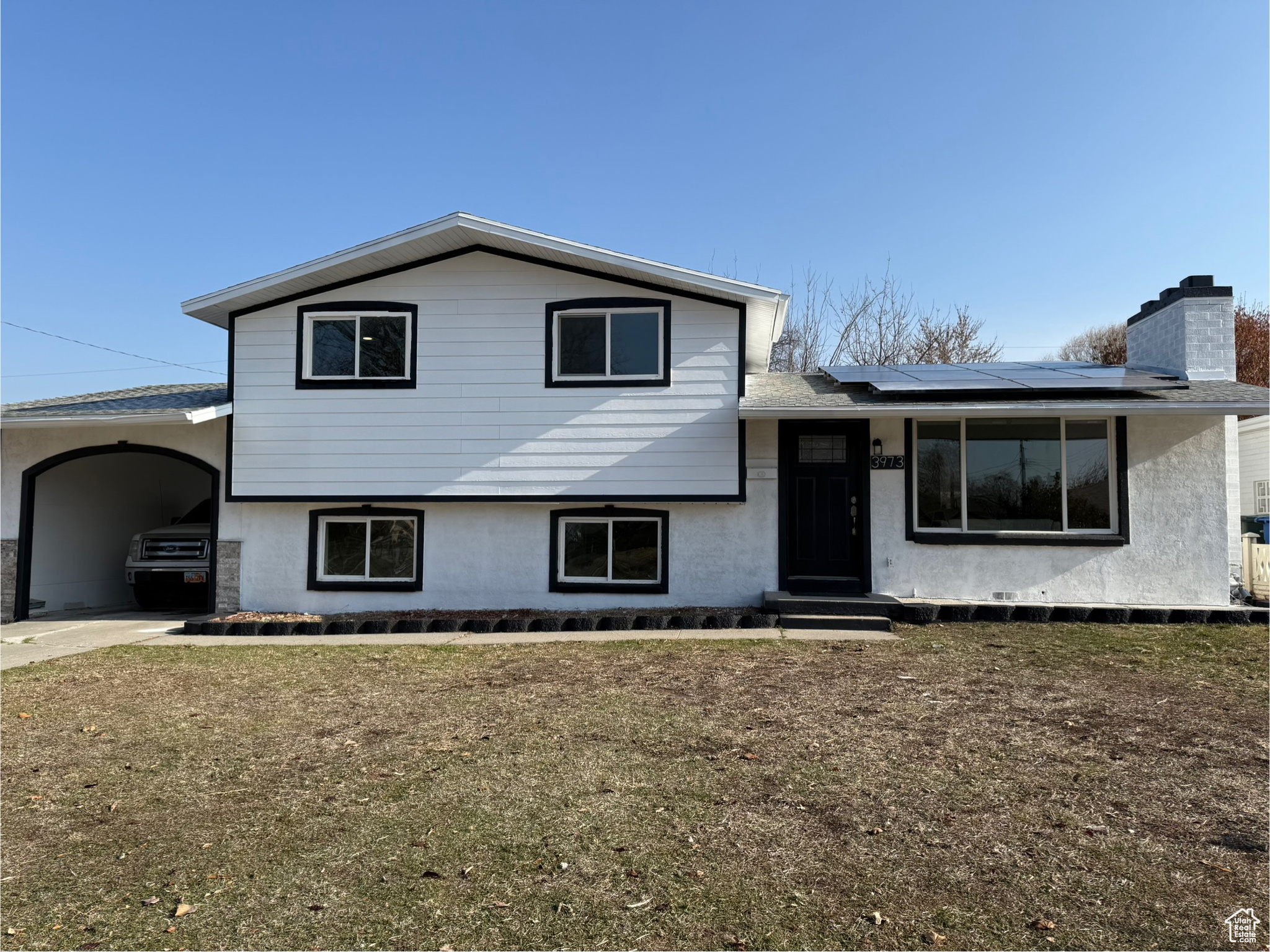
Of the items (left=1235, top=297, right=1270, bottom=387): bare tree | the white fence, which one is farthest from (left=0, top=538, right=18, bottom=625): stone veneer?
(left=1235, top=297, right=1270, bottom=387): bare tree

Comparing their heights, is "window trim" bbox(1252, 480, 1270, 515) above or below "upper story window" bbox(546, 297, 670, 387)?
below

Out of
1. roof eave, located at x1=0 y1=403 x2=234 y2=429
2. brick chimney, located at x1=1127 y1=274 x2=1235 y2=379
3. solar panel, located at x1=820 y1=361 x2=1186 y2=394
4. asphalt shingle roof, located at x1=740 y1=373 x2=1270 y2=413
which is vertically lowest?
roof eave, located at x1=0 y1=403 x2=234 y2=429

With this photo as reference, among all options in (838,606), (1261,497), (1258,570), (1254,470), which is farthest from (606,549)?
(1254,470)

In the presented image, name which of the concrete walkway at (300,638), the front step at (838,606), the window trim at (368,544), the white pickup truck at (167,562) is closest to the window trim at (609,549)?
the concrete walkway at (300,638)

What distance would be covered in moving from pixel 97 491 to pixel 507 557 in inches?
308

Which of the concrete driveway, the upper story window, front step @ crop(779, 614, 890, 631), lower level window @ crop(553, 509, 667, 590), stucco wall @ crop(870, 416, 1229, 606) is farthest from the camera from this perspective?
lower level window @ crop(553, 509, 667, 590)

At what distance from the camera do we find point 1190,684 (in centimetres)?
671

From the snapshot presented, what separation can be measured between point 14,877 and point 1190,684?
819 cm

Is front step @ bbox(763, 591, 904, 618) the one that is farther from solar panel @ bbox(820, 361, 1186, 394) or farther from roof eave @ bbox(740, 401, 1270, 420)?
solar panel @ bbox(820, 361, 1186, 394)

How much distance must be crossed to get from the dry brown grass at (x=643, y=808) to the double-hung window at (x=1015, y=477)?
133 inches

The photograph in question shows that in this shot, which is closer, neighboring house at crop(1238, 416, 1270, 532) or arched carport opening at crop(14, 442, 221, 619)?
arched carport opening at crop(14, 442, 221, 619)

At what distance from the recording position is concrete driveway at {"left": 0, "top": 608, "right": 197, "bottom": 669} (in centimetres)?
899

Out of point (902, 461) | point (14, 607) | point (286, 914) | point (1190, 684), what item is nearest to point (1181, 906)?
point (286, 914)

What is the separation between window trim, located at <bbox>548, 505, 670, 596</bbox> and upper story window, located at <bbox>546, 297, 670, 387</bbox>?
1.81 m
